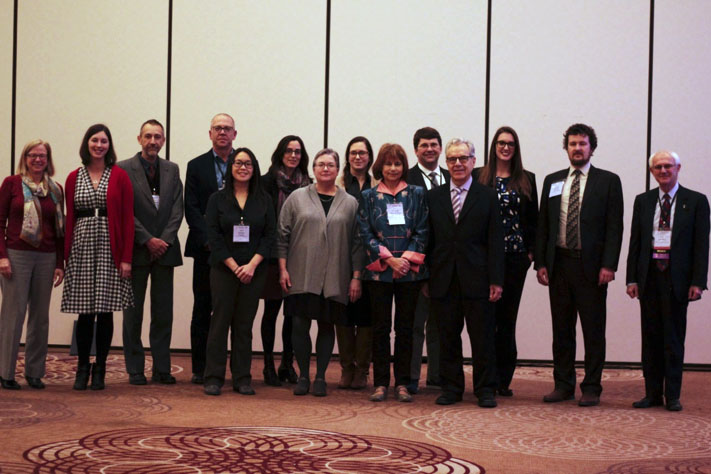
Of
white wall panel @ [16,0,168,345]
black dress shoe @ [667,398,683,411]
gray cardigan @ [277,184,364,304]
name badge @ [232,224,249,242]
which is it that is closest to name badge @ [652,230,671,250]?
→ black dress shoe @ [667,398,683,411]

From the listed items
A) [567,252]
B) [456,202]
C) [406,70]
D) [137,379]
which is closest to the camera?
[456,202]

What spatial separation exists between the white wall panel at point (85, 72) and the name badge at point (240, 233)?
2191 mm

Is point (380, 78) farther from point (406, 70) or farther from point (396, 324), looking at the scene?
point (396, 324)

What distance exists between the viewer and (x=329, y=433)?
3.51 metres

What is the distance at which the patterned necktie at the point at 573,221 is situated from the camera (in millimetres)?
4441

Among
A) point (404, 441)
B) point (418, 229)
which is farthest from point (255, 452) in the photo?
point (418, 229)

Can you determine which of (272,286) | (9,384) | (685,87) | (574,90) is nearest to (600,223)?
(272,286)

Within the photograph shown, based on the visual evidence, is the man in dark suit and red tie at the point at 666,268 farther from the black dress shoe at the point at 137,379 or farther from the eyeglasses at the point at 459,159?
the black dress shoe at the point at 137,379

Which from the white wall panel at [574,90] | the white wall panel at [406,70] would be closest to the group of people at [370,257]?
the white wall panel at [406,70]

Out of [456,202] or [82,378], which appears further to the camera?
[82,378]

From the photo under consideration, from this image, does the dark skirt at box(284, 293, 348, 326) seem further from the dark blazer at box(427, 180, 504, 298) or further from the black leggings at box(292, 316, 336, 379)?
the dark blazer at box(427, 180, 504, 298)

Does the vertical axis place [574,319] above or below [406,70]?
below

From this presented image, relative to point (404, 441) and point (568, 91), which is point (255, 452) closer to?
point (404, 441)

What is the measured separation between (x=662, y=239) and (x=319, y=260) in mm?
1843
